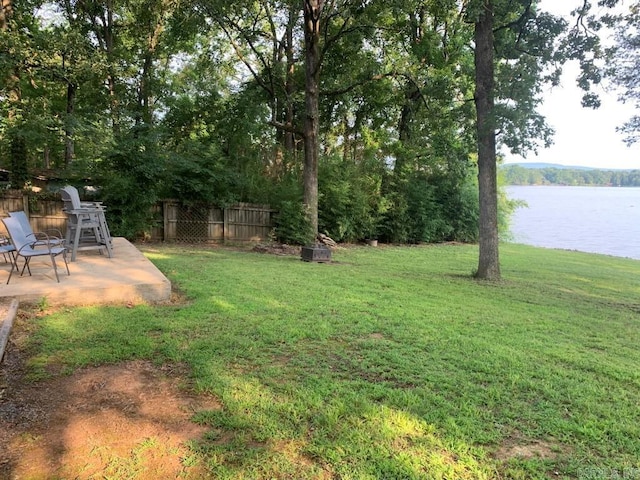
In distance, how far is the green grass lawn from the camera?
2121 millimetres

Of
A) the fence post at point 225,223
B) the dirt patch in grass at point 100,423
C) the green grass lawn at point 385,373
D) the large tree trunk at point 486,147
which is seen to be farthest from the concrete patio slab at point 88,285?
the fence post at point 225,223

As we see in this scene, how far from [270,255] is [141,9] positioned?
9.97 meters

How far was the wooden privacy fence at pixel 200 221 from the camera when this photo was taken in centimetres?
1098

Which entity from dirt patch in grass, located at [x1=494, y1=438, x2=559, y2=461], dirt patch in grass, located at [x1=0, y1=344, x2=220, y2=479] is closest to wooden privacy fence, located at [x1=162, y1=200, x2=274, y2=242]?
dirt patch in grass, located at [x1=0, y1=344, x2=220, y2=479]

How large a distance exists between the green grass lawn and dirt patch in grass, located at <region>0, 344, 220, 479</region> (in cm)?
14

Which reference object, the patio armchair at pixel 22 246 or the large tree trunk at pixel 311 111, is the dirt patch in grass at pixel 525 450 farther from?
the large tree trunk at pixel 311 111

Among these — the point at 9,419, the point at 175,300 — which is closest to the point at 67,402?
the point at 9,419

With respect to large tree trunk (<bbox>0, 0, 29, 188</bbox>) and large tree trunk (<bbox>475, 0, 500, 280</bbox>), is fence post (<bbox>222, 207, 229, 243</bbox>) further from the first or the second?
large tree trunk (<bbox>475, 0, 500, 280</bbox>)

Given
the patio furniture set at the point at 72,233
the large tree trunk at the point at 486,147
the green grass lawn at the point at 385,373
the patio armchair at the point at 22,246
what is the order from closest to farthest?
1. the green grass lawn at the point at 385,373
2. the patio armchair at the point at 22,246
3. the patio furniture set at the point at 72,233
4. the large tree trunk at the point at 486,147

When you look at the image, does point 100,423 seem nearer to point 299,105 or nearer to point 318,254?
point 318,254

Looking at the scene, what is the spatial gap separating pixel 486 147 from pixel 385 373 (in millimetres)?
6019

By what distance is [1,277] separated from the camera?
4887 mm

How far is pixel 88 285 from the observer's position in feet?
15.2

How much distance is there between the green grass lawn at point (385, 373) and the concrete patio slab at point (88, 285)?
253 millimetres
